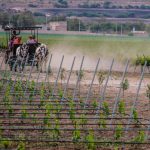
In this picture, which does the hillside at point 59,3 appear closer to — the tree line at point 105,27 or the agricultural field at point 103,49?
the tree line at point 105,27

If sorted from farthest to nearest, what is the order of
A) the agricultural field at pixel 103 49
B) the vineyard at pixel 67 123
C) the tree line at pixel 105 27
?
the tree line at pixel 105 27 < the agricultural field at pixel 103 49 < the vineyard at pixel 67 123

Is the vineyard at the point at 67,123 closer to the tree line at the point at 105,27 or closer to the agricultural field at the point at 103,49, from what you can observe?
the agricultural field at the point at 103,49

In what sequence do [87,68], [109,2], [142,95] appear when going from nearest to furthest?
[142,95]
[87,68]
[109,2]

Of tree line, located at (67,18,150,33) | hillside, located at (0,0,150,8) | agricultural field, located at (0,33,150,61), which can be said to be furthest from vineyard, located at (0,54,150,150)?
hillside, located at (0,0,150,8)

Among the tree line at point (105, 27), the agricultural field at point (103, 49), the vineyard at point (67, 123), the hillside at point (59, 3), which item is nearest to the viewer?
the vineyard at point (67, 123)

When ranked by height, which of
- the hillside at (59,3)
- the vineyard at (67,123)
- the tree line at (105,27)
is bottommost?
the hillside at (59,3)

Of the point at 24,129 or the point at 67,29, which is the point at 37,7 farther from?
the point at 24,129

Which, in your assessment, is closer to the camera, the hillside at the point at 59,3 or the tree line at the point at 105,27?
the tree line at the point at 105,27

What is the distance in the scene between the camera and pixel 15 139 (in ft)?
37.0

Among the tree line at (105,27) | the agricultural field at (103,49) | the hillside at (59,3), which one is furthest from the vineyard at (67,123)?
the hillside at (59,3)

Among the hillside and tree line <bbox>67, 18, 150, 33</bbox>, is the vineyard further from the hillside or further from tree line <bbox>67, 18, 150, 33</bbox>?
the hillside

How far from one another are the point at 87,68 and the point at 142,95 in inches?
388

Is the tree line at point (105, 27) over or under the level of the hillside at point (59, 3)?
over

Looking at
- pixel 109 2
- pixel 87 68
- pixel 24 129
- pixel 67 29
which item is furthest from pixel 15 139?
pixel 109 2
